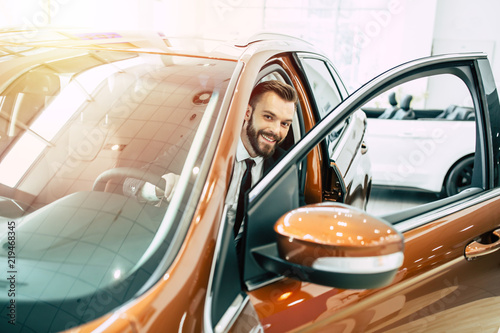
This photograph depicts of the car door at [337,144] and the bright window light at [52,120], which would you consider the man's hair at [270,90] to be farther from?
the bright window light at [52,120]

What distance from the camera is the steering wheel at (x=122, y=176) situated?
941 millimetres

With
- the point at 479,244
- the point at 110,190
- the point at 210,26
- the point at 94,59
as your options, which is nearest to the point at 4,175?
the point at 110,190

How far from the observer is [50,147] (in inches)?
40.5

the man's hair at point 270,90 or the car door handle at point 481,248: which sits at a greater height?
the man's hair at point 270,90

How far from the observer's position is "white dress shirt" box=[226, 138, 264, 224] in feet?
2.91

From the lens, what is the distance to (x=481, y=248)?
4.10 feet

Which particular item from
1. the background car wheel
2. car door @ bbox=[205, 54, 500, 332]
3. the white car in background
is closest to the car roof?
car door @ bbox=[205, 54, 500, 332]

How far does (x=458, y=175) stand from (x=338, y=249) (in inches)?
157

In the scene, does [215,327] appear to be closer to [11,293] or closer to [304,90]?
[11,293]

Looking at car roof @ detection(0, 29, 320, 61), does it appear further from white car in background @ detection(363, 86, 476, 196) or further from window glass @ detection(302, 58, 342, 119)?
white car in background @ detection(363, 86, 476, 196)

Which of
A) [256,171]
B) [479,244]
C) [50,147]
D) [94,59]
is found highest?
[94,59]

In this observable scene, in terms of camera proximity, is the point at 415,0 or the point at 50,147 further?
the point at 415,0

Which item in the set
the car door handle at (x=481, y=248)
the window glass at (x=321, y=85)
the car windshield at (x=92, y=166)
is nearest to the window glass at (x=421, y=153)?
the window glass at (x=321, y=85)

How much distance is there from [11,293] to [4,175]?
0.32m
